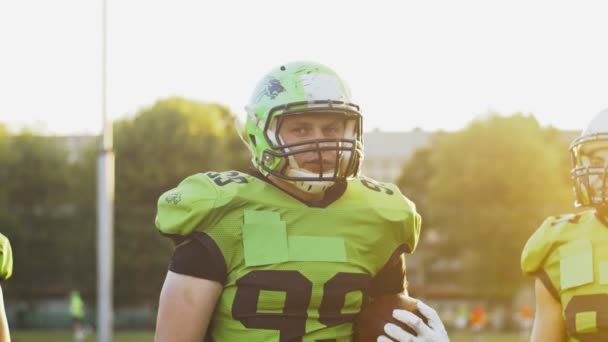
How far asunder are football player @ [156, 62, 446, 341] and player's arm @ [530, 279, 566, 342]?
3.06 feet

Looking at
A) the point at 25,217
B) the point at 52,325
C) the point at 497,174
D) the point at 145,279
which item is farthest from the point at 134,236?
the point at 497,174

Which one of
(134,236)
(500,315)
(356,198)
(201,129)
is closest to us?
(356,198)

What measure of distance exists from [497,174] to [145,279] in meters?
13.0

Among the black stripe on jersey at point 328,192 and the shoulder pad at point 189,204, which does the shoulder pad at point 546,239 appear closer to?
the black stripe on jersey at point 328,192

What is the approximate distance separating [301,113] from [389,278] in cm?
73

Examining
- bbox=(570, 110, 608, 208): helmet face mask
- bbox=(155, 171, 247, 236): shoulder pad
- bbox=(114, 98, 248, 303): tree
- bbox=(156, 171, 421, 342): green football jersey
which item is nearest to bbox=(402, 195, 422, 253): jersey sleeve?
bbox=(156, 171, 421, 342): green football jersey

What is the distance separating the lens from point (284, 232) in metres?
4.16

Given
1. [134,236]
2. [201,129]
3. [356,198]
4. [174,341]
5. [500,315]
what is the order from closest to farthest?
[174,341] < [356,198] < [134,236] < [201,129] < [500,315]

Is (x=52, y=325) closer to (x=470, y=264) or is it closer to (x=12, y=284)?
(x=12, y=284)

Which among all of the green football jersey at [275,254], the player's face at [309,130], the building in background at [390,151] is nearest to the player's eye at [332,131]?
the player's face at [309,130]

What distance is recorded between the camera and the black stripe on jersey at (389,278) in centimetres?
436

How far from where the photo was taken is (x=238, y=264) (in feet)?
13.5

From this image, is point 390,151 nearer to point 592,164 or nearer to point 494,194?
point 494,194

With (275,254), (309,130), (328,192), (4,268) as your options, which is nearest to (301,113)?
(309,130)
